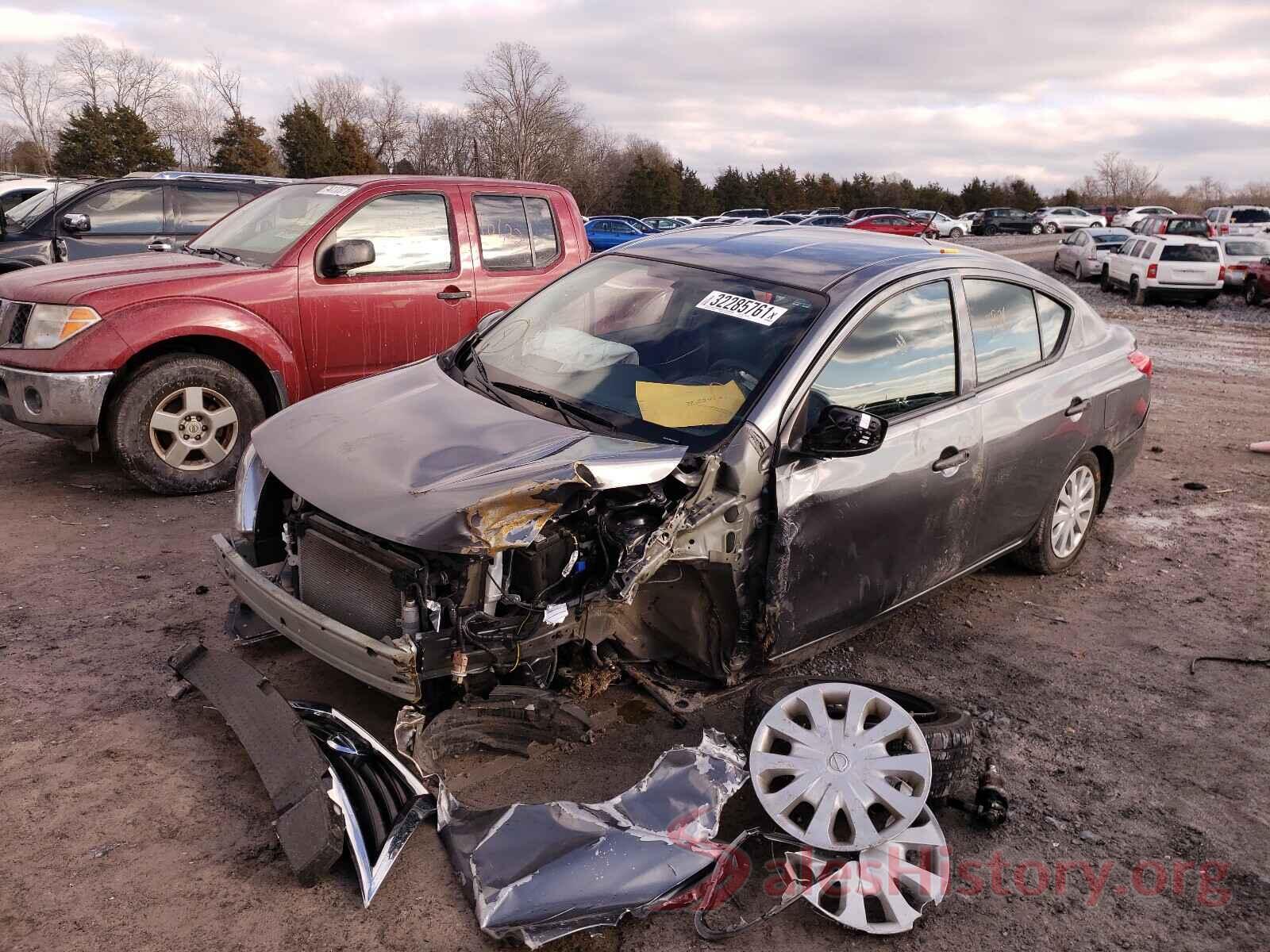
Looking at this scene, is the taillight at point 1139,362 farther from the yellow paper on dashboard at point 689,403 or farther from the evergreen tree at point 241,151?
the evergreen tree at point 241,151

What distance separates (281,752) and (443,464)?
3.36ft

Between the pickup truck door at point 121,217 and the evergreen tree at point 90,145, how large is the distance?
28908 millimetres

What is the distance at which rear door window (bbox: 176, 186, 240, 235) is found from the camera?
9945mm

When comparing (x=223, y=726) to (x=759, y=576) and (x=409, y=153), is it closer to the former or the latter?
(x=759, y=576)

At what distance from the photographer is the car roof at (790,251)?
156 inches

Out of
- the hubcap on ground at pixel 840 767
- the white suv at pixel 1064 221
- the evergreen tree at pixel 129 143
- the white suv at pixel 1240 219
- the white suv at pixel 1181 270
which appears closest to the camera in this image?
the hubcap on ground at pixel 840 767

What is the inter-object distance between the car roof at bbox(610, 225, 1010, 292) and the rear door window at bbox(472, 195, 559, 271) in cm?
221

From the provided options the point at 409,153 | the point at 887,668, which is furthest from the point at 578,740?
the point at 409,153

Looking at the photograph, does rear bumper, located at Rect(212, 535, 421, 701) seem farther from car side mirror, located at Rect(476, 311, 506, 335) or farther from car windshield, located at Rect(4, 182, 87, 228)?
car windshield, located at Rect(4, 182, 87, 228)

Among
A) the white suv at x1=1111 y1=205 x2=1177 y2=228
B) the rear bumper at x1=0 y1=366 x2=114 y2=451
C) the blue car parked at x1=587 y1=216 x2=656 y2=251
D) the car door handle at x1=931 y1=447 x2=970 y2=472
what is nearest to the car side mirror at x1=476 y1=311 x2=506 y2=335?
the car door handle at x1=931 y1=447 x2=970 y2=472

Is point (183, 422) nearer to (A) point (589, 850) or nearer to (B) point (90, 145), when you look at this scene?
(A) point (589, 850)

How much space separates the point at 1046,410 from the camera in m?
4.50

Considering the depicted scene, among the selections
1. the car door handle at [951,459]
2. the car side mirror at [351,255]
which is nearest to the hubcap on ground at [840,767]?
the car door handle at [951,459]

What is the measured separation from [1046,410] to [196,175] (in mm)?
9017
